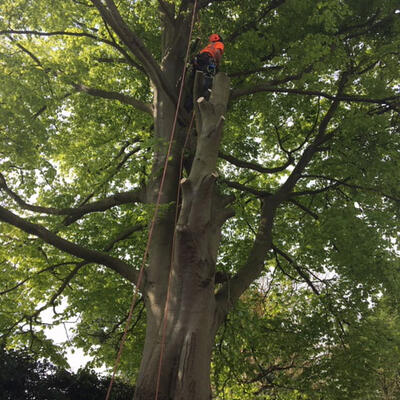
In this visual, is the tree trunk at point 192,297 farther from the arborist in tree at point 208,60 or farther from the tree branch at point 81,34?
the tree branch at point 81,34

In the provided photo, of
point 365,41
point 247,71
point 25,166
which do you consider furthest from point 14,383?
point 365,41

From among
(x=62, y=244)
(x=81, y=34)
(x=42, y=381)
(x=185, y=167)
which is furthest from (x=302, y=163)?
(x=42, y=381)

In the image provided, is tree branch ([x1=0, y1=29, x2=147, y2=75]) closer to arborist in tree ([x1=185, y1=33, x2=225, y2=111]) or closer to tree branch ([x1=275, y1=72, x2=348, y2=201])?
arborist in tree ([x1=185, y1=33, x2=225, y2=111])

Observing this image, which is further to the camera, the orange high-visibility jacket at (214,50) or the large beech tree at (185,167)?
Answer: the orange high-visibility jacket at (214,50)

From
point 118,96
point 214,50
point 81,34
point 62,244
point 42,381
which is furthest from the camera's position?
point 81,34

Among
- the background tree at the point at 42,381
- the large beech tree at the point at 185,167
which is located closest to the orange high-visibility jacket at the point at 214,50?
the large beech tree at the point at 185,167

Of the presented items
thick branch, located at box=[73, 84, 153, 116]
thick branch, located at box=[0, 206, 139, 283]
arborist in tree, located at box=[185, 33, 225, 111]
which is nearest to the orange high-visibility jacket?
arborist in tree, located at box=[185, 33, 225, 111]

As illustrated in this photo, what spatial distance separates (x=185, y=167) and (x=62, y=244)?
257 centimetres

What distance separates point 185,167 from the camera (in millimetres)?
6387

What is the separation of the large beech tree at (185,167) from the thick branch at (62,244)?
0.07 ft

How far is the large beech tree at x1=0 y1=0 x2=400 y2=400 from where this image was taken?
4.19 m

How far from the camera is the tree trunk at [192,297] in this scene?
12.3 ft

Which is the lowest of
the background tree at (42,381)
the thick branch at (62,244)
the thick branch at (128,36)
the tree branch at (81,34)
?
the background tree at (42,381)

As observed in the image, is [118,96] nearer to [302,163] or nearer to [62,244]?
[62,244]
